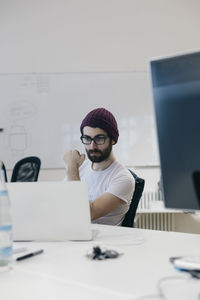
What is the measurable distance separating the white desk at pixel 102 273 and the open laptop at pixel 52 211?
0.04m

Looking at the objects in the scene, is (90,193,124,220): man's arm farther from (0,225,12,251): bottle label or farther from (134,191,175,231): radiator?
(134,191,175,231): radiator

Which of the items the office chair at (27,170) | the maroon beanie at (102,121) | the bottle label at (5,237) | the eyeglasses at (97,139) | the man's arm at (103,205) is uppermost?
the maroon beanie at (102,121)

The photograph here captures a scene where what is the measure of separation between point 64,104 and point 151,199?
127 centimetres

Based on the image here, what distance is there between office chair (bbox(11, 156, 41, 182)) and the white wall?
0.76 m

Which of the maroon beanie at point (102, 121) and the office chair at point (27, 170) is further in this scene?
the office chair at point (27, 170)

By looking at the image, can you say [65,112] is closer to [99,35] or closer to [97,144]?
[99,35]

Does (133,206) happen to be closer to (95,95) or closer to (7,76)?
(95,95)

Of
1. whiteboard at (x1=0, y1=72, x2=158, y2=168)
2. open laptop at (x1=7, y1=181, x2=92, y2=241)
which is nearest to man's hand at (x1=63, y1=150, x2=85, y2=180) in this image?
open laptop at (x1=7, y1=181, x2=92, y2=241)

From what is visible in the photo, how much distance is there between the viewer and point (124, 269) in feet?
2.93

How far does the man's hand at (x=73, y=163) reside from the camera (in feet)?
6.13

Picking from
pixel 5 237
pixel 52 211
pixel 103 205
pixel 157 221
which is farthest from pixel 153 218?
pixel 5 237

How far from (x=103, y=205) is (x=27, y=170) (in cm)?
125

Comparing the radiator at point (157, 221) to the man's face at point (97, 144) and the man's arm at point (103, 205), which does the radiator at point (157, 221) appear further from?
the man's arm at point (103, 205)

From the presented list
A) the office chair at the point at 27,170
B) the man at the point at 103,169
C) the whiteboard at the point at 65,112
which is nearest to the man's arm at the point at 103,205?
the man at the point at 103,169
